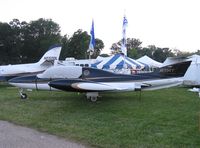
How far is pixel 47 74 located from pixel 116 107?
407 centimetres

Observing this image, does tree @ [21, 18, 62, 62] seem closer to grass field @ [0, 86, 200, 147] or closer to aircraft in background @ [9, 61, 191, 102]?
aircraft in background @ [9, 61, 191, 102]

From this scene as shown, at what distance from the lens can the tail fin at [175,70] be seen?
1528 centimetres

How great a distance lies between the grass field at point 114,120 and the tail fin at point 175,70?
1713 millimetres

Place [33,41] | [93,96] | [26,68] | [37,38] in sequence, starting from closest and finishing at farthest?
[93,96] < [26,68] < [33,41] < [37,38]

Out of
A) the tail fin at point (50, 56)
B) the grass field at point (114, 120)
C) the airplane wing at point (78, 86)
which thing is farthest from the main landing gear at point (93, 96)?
the tail fin at point (50, 56)

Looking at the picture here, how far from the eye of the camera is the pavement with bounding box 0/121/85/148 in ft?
23.1

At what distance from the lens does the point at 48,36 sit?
67.7 metres

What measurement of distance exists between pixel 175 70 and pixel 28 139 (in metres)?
9.38

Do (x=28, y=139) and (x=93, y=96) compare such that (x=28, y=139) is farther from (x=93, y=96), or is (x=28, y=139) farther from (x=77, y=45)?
(x=77, y=45)

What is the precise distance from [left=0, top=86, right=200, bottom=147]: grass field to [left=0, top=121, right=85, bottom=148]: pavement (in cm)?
34

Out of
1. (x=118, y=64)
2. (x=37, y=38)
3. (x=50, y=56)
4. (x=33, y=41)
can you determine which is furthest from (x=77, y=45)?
(x=50, y=56)

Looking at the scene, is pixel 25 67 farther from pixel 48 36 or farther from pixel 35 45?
pixel 48 36

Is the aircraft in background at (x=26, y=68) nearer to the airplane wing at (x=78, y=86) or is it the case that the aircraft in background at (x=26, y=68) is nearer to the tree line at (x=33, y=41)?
the airplane wing at (x=78, y=86)

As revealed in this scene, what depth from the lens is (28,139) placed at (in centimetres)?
764
